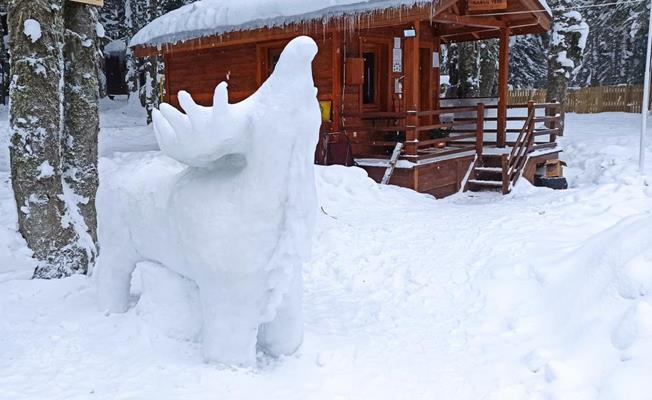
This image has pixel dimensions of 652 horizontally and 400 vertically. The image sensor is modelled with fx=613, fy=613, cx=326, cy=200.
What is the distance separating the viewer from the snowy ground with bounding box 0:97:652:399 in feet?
12.3

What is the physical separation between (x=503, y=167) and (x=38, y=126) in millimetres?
8217

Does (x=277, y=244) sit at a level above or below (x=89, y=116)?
below

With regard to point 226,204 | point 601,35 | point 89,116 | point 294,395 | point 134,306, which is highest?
point 601,35

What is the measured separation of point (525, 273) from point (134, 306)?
11.2ft

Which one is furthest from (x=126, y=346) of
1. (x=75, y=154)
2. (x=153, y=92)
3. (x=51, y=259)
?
(x=153, y=92)

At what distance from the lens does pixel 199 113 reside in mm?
3553

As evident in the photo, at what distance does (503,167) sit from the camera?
11.4m

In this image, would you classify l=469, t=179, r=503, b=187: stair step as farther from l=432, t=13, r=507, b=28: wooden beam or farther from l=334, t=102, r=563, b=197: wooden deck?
l=432, t=13, r=507, b=28: wooden beam

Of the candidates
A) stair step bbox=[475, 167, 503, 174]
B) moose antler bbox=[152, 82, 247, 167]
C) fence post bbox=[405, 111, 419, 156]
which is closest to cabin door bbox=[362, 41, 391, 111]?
fence post bbox=[405, 111, 419, 156]

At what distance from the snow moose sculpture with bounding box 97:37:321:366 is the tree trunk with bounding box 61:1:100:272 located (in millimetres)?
2887

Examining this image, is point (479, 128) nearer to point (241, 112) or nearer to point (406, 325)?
point (406, 325)

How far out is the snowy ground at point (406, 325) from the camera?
375 cm

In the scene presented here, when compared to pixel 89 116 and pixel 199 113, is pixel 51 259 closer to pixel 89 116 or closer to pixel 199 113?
pixel 89 116

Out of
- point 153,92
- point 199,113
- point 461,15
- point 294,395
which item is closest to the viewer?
point 199,113
